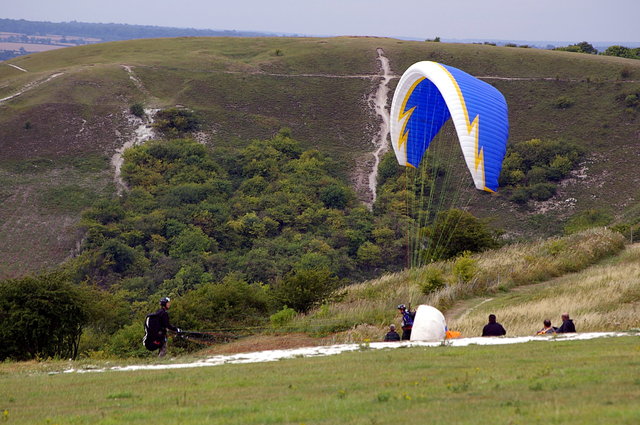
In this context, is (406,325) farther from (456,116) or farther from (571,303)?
(456,116)

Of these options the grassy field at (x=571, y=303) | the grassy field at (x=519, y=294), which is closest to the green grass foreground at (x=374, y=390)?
the grassy field at (x=571, y=303)

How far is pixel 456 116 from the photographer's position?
613 inches

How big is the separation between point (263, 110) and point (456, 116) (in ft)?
161

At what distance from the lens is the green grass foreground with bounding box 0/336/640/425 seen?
6.20 meters

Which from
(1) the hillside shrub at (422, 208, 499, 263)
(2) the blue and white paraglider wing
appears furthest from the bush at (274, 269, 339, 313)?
(1) the hillside shrub at (422, 208, 499, 263)

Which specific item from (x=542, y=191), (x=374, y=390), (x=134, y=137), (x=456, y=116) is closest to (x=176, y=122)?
(x=134, y=137)

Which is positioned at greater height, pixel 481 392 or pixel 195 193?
pixel 481 392

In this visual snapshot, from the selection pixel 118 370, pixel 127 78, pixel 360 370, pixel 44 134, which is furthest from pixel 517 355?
pixel 127 78

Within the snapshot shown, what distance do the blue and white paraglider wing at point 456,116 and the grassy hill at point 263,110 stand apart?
29.6 meters

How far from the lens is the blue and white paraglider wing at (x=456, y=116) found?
1541cm

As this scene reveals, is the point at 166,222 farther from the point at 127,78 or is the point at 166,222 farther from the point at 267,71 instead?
the point at 267,71

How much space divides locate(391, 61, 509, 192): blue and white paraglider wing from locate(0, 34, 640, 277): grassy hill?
2955 centimetres

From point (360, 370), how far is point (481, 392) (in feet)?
7.64

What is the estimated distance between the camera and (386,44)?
75625 mm
